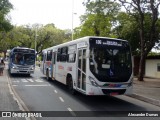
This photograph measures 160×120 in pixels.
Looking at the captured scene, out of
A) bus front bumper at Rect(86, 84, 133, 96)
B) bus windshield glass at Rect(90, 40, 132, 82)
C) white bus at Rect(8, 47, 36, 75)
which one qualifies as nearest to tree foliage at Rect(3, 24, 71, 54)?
white bus at Rect(8, 47, 36, 75)

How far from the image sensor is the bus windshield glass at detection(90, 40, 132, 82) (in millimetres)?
13266

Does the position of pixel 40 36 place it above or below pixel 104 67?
above

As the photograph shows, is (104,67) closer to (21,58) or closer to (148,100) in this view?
(148,100)

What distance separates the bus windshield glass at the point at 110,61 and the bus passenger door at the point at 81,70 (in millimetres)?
871

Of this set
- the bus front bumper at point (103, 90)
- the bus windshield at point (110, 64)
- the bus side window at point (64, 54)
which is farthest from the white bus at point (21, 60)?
the bus front bumper at point (103, 90)

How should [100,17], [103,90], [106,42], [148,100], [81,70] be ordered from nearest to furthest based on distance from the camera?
[103,90] < [106,42] < [81,70] < [148,100] < [100,17]

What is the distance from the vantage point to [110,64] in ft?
44.0

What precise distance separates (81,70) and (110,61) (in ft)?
5.63

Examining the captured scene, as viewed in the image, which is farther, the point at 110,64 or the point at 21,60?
the point at 21,60

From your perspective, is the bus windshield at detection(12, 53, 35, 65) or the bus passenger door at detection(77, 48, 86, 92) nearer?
the bus passenger door at detection(77, 48, 86, 92)

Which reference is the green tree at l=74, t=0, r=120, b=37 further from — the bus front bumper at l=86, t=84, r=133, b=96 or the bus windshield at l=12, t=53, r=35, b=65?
the bus front bumper at l=86, t=84, r=133, b=96

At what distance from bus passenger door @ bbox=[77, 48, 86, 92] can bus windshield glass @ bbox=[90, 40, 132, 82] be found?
87 centimetres

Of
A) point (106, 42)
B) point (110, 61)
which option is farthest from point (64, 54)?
point (110, 61)

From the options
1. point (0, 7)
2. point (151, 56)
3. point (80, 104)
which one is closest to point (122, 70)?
point (80, 104)
